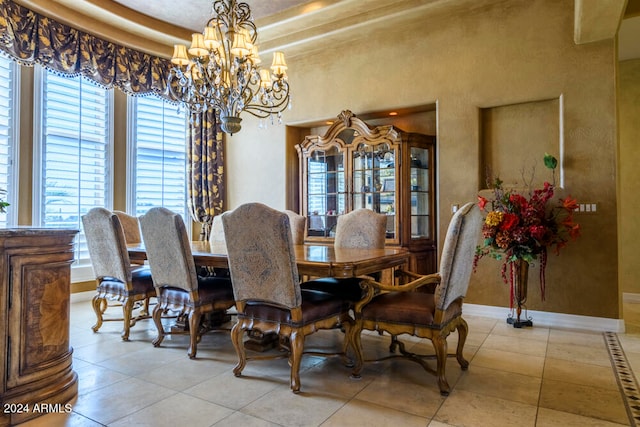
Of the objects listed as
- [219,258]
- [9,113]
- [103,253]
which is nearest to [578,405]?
[219,258]

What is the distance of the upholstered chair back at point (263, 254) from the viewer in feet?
7.38

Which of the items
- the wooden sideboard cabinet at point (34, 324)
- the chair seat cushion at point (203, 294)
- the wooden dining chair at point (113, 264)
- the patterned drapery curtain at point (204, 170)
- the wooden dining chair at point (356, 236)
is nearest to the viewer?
the wooden sideboard cabinet at point (34, 324)

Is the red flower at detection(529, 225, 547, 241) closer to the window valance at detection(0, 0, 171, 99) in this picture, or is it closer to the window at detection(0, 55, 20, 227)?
the window valance at detection(0, 0, 171, 99)

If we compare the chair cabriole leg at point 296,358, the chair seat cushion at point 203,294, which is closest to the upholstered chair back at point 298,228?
the chair seat cushion at point 203,294

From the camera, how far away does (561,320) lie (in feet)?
12.3

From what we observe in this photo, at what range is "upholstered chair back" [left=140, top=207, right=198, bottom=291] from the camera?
278 cm

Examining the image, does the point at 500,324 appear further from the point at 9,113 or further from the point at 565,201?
the point at 9,113

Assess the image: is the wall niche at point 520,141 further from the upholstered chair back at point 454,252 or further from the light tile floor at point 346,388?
the upholstered chair back at point 454,252

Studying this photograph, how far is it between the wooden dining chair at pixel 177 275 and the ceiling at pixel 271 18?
2.99 m

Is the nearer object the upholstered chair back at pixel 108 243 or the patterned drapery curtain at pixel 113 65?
the upholstered chair back at pixel 108 243

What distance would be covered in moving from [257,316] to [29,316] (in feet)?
3.95

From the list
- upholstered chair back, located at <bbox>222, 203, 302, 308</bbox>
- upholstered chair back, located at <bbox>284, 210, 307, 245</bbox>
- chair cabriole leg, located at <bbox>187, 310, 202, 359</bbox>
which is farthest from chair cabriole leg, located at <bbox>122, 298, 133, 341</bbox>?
upholstered chair back, located at <bbox>284, 210, 307, 245</bbox>

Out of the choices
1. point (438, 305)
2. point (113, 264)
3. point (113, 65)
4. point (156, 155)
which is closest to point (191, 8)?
point (113, 65)

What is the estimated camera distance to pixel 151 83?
5.29m
